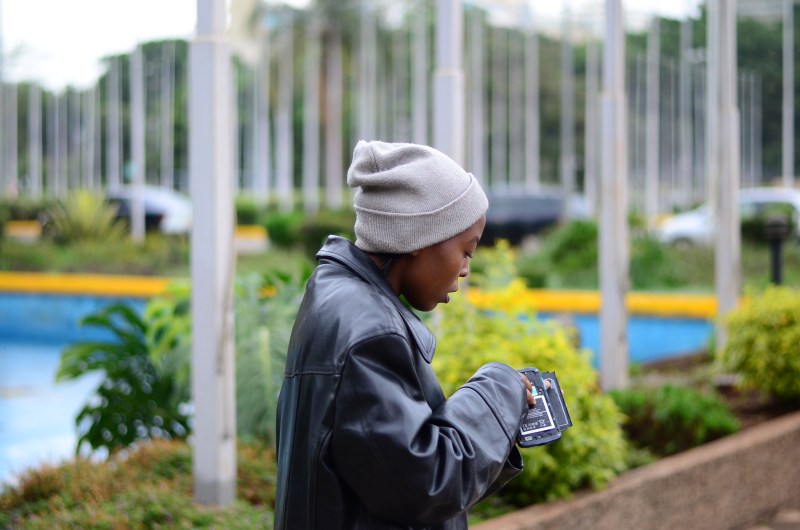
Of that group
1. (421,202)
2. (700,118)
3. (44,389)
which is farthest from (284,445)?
(700,118)

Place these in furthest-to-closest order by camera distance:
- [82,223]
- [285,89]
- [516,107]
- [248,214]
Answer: [516,107]
[285,89]
[248,214]
[82,223]

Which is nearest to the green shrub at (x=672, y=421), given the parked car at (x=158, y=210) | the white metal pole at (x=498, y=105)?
the parked car at (x=158, y=210)

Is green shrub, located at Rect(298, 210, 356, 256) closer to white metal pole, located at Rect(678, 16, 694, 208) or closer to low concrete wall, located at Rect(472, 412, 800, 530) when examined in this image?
low concrete wall, located at Rect(472, 412, 800, 530)

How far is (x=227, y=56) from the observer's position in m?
4.13

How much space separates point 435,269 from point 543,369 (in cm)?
252

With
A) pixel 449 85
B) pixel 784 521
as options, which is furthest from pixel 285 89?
pixel 784 521

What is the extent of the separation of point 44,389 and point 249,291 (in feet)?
19.7

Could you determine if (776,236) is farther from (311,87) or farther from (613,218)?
(311,87)

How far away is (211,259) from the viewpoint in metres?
4.06

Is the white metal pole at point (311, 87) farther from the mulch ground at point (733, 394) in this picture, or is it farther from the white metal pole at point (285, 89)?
the mulch ground at point (733, 394)

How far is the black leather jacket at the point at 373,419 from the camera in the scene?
1.80 meters

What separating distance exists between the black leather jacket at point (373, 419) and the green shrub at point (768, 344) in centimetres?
475

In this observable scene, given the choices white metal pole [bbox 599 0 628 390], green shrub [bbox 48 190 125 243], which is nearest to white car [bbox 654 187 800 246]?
green shrub [bbox 48 190 125 243]

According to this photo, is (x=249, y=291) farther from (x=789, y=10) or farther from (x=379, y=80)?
(x=379, y=80)
